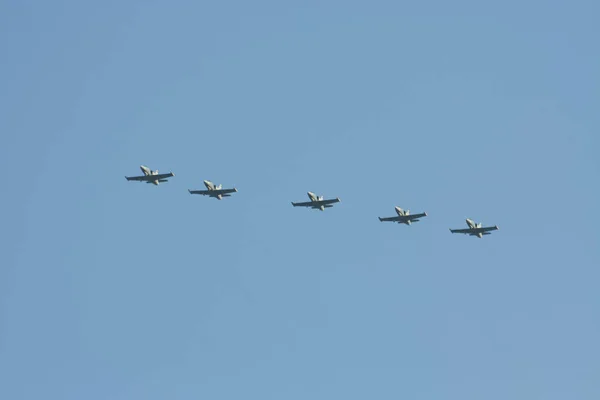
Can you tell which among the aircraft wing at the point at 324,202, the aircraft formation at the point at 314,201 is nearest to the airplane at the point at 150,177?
the aircraft formation at the point at 314,201

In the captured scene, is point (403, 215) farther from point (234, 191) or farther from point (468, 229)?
point (234, 191)

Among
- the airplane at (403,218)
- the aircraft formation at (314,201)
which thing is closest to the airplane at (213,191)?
the aircraft formation at (314,201)

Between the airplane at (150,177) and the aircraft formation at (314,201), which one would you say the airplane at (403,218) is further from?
the airplane at (150,177)

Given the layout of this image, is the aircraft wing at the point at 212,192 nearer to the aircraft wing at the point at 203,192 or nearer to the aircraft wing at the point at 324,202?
the aircraft wing at the point at 203,192

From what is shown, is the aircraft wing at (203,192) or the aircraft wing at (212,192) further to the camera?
the aircraft wing at (203,192)

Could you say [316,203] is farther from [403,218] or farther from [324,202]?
[403,218]

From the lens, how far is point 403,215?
644 ft

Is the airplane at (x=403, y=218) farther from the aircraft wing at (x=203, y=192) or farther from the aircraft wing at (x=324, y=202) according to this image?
the aircraft wing at (x=203, y=192)

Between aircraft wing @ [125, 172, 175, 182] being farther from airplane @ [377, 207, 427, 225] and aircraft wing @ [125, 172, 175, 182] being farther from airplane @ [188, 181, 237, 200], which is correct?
airplane @ [377, 207, 427, 225]

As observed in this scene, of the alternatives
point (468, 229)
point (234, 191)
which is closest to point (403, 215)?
point (468, 229)

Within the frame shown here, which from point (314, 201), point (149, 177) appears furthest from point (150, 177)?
point (314, 201)

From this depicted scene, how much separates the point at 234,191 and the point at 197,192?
5227mm

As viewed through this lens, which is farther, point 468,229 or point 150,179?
point 468,229

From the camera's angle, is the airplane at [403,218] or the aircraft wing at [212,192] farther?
the airplane at [403,218]
